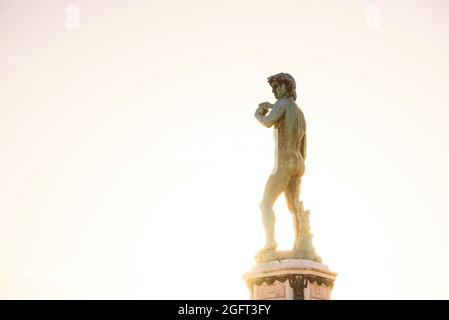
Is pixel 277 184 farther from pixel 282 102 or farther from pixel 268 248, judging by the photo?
pixel 282 102

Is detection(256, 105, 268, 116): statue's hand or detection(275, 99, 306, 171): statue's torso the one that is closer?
detection(275, 99, 306, 171): statue's torso

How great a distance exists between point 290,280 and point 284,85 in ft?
13.0

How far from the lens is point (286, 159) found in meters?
12.8

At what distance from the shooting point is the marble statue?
12.5 m

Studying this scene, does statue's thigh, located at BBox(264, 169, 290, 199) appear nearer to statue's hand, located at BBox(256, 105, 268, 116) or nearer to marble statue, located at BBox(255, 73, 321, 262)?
marble statue, located at BBox(255, 73, 321, 262)

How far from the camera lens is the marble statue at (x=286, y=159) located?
492 inches

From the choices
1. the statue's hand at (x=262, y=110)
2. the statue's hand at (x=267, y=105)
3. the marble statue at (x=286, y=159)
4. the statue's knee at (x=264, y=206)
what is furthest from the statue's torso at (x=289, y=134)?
the statue's knee at (x=264, y=206)

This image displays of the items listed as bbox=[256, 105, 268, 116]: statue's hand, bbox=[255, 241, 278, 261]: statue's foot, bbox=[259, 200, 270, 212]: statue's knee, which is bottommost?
bbox=[255, 241, 278, 261]: statue's foot

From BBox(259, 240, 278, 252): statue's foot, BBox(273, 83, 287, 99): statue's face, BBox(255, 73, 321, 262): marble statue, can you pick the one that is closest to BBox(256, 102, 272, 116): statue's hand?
BBox(255, 73, 321, 262): marble statue

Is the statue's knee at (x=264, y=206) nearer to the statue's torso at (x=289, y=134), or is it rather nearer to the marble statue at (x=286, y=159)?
the marble statue at (x=286, y=159)

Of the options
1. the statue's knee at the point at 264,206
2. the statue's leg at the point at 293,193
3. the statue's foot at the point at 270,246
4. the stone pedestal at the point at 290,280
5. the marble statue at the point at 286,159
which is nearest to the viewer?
the stone pedestal at the point at 290,280
